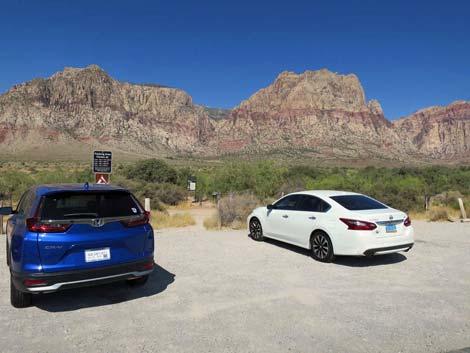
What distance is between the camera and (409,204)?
18203mm

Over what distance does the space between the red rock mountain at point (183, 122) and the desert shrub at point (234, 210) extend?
101 metres

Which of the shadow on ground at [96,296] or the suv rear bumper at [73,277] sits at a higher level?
the suv rear bumper at [73,277]

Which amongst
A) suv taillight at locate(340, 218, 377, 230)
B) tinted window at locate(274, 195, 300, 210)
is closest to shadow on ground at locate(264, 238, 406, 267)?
suv taillight at locate(340, 218, 377, 230)

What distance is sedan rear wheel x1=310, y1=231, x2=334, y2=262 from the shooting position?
809cm

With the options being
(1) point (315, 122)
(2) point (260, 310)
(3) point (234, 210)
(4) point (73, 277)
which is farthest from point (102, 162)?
(1) point (315, 122)

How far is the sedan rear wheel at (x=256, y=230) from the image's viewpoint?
416 inches

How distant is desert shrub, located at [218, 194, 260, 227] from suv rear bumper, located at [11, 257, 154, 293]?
8.36 metres

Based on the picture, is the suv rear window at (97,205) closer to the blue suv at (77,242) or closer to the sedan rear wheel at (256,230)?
the blue suv at (77,242)

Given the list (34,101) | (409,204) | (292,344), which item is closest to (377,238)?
(292,344)

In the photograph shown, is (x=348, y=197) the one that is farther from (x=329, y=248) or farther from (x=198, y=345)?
(x=198, y=345)

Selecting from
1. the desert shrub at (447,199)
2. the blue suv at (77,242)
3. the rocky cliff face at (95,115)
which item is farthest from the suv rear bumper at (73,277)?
the rocky cliff face at (95,115)

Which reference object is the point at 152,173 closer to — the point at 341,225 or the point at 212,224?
the point at 212,224

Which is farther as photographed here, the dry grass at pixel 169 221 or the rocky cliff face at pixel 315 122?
Result: the rocky cliff face at pixel 315 122

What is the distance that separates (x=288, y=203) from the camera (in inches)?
382
